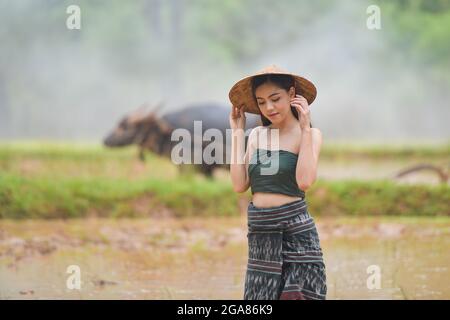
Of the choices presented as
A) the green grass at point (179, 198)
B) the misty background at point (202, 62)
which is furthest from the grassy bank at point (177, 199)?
the misty background at point (202, 62)

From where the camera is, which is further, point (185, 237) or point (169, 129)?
point (169, 129)

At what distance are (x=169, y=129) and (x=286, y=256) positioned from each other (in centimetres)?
650

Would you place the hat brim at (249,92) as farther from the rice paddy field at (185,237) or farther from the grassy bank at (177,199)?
the grassy bank at (177,199)

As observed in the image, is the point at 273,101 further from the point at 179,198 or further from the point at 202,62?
the point at 202,62

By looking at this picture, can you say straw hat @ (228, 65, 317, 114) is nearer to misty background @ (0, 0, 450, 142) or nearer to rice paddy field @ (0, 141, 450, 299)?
rice paddy field @ (0, 141, 450, 299)

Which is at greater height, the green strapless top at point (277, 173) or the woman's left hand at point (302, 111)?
the woman's left hand at point (302, 111)

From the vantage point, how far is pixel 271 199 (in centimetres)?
296

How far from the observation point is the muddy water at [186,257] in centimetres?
462

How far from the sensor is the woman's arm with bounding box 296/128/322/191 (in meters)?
2.85

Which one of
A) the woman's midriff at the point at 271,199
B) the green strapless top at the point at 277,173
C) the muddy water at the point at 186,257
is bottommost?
the muddy water at the point at 186,257

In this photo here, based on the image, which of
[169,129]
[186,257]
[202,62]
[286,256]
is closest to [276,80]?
[286,256]

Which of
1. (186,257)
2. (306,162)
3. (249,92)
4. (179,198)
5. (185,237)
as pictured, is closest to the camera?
(306,162)

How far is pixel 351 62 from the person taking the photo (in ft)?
41.4
